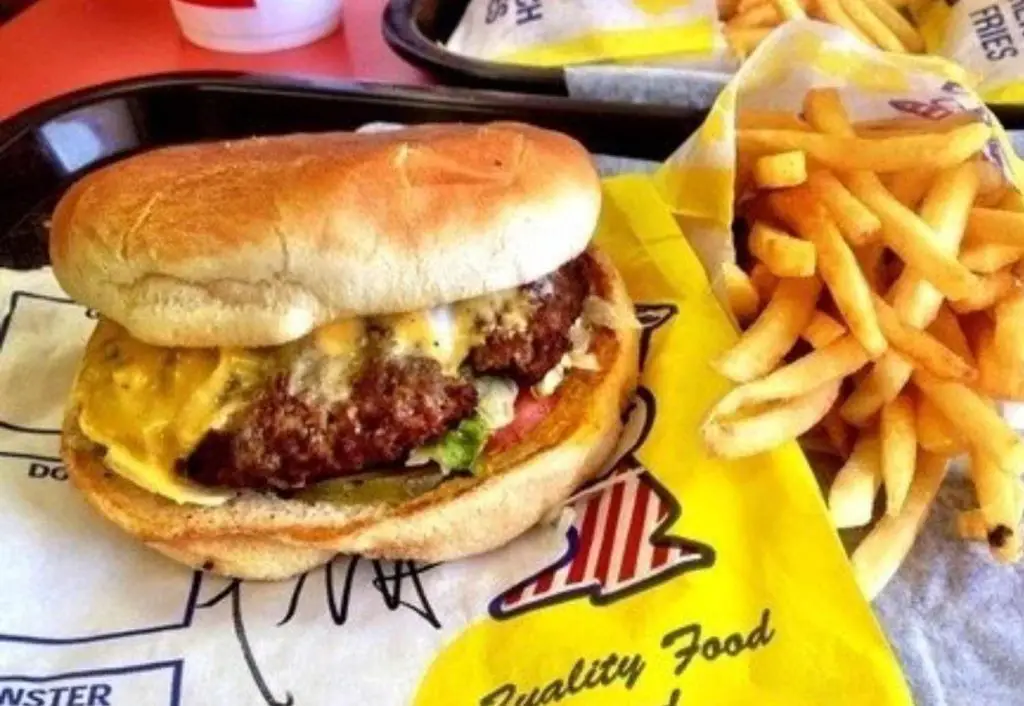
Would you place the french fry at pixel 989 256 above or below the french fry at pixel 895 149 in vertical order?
below

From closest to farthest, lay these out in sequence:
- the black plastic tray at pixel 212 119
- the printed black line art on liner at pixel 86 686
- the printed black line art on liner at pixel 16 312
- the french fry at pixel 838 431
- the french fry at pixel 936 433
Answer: the printed black line art on liner at pixel 86 686
the french fry at pixel 936 433
the french fry at pixel 838 431
the printed black line art on liner at pixel 16 312
the black plastic tray at pixel 212 119

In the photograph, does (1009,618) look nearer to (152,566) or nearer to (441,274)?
(441,274)

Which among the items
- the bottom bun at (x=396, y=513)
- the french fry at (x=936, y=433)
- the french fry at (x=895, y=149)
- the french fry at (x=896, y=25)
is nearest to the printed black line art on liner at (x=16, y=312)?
the bottom bun at (x=396, y=513)

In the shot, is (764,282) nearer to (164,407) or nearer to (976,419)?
(976,419)

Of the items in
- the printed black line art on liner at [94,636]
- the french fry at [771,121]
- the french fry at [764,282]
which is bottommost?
the printed black line art on liner at [94,636]

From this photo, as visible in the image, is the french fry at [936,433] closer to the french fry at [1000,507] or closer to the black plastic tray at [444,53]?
the french fry at [1000,507]

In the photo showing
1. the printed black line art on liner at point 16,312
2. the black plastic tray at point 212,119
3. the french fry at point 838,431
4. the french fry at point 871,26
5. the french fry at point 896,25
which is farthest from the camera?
the french fry at point 896,25

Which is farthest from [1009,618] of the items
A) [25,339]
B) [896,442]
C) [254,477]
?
[25,339]

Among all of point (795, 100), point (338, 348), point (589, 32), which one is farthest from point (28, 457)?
point (589, 32)
